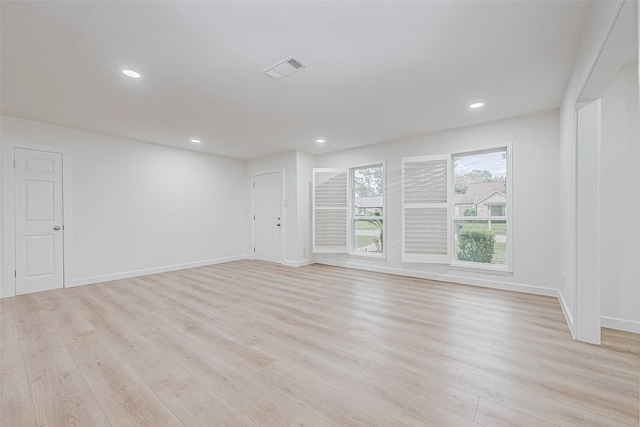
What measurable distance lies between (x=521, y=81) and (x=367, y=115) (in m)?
1.72

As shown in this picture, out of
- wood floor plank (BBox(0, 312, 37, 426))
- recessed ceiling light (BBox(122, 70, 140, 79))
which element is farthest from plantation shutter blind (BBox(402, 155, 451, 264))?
wood floor plank (BBox(0, 312, 37, 426))

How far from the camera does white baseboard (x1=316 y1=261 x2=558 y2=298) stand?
3570 mm

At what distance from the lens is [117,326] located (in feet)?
8.66

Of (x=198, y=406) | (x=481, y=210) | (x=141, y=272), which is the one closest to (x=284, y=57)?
(x=198, y=406)

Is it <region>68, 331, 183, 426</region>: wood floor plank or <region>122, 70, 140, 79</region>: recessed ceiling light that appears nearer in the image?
<region>68, 331, 183, 426</region>: wood floor plank

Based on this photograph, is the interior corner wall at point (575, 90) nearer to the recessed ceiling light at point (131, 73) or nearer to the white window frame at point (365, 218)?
the white window frame at point (365, 218)

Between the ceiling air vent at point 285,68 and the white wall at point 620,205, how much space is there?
3172 millimetres

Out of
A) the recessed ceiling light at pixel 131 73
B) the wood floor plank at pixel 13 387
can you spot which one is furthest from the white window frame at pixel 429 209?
the wood floor plank at pixel 13 387

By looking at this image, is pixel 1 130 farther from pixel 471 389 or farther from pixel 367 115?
pixel 471 389

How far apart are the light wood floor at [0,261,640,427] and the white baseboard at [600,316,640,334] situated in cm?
15

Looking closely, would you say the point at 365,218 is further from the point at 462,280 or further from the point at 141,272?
the point at 141,272

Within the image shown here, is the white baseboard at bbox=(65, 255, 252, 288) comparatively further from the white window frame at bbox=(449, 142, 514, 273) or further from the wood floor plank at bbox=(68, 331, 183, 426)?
the white window frame at bbox=(449, 142, 514, 273)

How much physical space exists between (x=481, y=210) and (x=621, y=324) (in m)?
1.96

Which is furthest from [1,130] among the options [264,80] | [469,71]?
[469,71]
